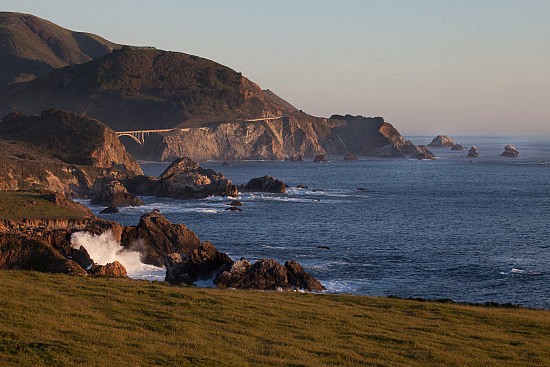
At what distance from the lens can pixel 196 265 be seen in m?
66.8

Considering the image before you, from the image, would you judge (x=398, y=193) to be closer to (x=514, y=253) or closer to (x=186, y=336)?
(x=514, y=253)

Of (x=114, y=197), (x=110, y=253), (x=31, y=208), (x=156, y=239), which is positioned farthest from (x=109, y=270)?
(x=114, y=197)

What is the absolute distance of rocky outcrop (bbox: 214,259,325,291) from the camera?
62250mm

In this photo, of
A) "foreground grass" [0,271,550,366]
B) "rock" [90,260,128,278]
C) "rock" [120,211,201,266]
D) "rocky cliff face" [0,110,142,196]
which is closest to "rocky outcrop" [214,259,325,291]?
"rock" [90,260,128,278]

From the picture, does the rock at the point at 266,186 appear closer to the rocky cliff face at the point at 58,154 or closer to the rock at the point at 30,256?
the rocky cliff face at the point at 58,154

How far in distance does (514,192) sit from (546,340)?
13974cm

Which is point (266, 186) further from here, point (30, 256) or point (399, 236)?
point (30, 256)

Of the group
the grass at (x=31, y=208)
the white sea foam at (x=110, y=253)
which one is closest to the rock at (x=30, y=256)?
the white sea foam at (x=110, y=253)

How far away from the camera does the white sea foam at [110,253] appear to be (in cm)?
7062

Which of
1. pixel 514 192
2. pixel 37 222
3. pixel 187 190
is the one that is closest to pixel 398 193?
pixel 514 192

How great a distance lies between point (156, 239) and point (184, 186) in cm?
7584

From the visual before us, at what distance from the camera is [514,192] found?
562 ft

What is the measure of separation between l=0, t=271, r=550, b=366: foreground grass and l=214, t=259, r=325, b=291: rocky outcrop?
15509mm

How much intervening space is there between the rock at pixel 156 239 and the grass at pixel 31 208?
13.3 metres
